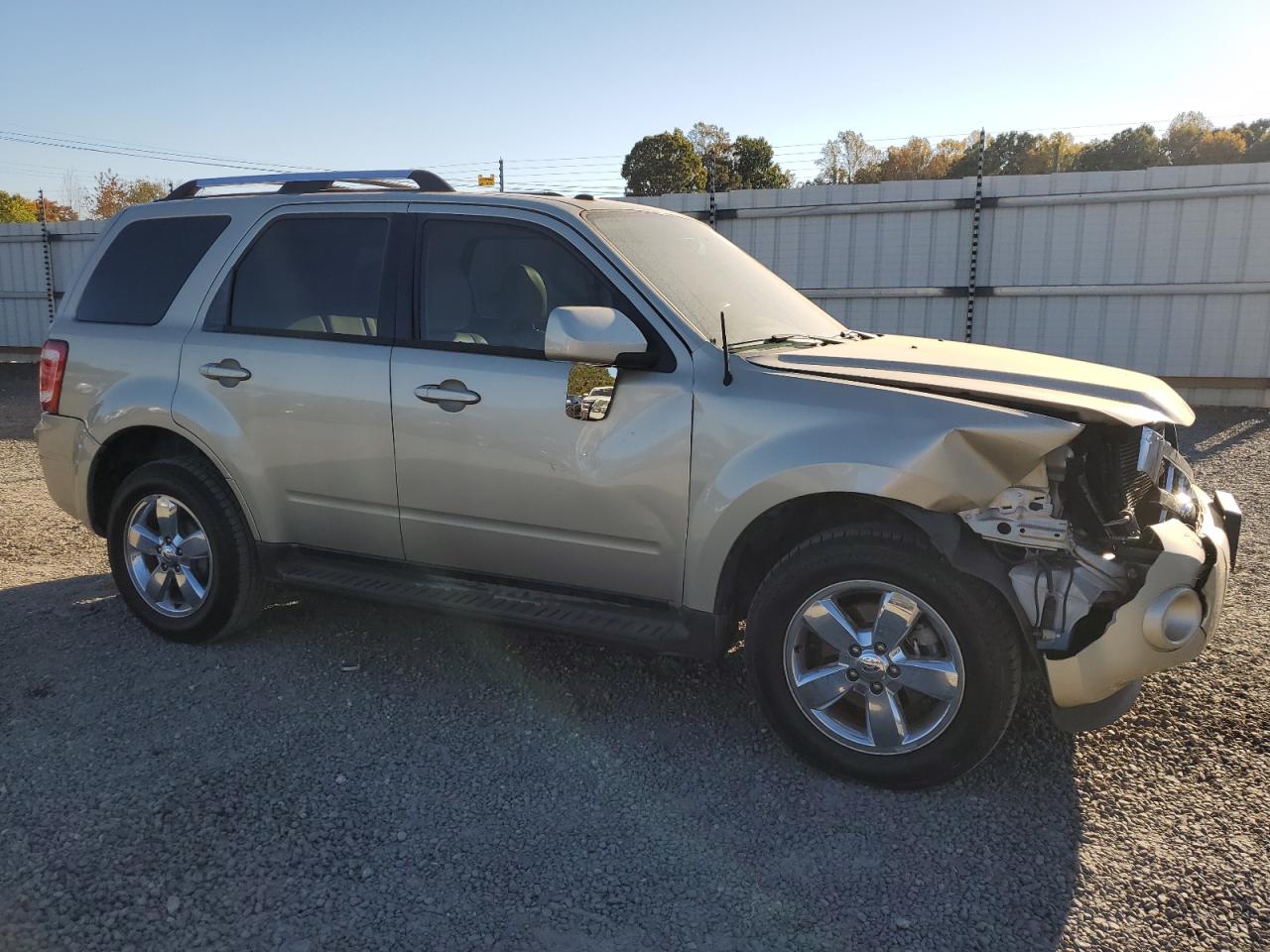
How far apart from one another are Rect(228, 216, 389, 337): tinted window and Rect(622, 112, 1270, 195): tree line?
47453 millimetres

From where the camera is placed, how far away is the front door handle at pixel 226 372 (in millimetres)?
4285

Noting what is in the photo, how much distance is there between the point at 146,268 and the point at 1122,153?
80.5 meters

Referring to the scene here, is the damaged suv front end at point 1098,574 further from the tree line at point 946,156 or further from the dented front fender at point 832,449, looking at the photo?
the tree line at point 946,156

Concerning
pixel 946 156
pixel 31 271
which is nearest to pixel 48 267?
pixel 31 271

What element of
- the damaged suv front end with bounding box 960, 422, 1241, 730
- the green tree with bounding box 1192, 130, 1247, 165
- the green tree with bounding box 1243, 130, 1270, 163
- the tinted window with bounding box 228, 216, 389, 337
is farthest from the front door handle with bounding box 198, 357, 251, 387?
the green tree with bounding box 1243, 130, 1270, 163

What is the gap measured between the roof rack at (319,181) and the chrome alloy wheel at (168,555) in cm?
152

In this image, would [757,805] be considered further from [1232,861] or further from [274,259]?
[274,259]

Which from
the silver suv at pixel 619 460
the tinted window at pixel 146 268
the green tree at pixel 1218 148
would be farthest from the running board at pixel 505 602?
the green tree at pixel 1218 148

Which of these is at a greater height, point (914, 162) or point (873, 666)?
point (914, 162)

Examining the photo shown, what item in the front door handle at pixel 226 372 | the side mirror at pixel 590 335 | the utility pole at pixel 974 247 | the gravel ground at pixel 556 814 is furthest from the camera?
the utility pole at pixel 974 247

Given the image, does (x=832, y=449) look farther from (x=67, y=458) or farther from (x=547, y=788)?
(x=67, y=458)

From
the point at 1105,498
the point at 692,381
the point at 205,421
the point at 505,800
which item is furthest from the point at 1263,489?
the point at 205,421

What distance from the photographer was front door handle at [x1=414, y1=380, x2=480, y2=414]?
12.5 ft

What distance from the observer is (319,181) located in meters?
4.50
